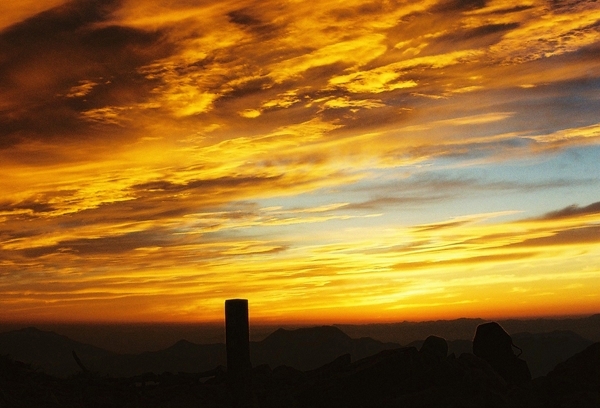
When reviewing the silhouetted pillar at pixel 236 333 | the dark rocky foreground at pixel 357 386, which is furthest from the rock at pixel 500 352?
the silhouetted pillar at pixel 236 333

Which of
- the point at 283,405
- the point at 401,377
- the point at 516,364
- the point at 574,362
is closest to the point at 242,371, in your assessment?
the point at 283,405

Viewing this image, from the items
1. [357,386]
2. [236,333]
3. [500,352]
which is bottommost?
[357,386]

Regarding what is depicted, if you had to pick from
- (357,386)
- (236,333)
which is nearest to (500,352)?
(357,386)

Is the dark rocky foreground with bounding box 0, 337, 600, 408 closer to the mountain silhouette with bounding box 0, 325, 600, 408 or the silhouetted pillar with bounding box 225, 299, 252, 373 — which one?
the mountain silhouette with bounding box 0, 325, 600, 408

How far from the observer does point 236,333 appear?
11.4 metres

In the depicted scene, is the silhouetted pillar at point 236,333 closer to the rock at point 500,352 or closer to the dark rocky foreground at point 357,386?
the dark rocky foreground at point 357,386

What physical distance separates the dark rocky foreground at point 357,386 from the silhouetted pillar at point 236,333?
225mm

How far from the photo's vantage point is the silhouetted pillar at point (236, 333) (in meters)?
11.4

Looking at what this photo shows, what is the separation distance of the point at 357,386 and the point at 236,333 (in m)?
2.64

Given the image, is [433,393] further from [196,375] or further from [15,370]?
[15,370]

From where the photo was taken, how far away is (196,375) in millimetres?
14219

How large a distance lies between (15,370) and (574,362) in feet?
41.6

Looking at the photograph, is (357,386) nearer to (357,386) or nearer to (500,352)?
(357,386)

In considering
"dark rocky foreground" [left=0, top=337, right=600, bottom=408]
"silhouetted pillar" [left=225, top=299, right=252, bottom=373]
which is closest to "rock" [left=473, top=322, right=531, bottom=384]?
"dark rocky foreground" [left=0, top=337, right=600, bottom=408]
